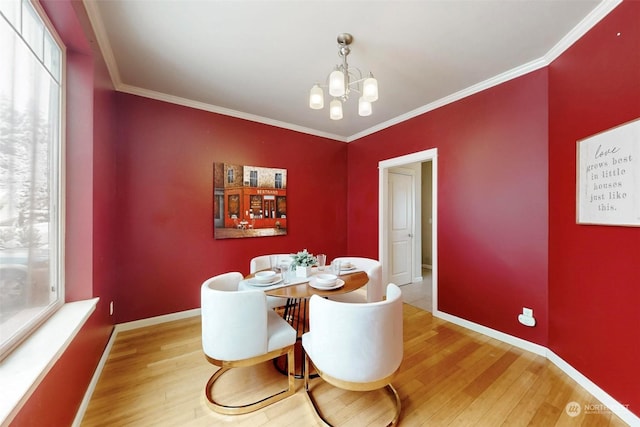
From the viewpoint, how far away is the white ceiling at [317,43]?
5.31ft

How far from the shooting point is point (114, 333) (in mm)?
2445

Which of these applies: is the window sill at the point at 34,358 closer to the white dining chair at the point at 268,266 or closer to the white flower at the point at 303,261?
the white dining chair at the point at 268,266

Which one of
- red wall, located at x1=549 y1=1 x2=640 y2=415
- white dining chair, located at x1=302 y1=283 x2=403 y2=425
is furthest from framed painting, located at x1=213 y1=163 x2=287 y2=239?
A: red wall, located at x1=549 y1=1 x2=640 y2=415

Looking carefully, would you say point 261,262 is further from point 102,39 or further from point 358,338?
point 102,39

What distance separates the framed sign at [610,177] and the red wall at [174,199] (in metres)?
3.00

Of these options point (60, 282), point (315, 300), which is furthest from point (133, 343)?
point (315, 300)

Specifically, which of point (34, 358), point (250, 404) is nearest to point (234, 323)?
point (250, 404)

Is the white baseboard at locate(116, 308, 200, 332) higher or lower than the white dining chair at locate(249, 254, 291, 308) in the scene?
lower

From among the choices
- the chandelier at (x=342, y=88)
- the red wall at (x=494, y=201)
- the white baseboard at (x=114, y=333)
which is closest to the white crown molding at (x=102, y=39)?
the chandelier at (x=342, y=88)

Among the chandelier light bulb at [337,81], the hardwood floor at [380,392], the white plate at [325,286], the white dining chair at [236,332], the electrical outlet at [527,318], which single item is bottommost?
the hardwood floor at [380,392]

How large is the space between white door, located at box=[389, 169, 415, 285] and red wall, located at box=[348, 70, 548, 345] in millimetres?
989

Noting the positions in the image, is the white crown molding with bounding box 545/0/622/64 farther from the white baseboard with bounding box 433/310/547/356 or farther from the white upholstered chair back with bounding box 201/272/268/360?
the white upholstered chair back with bounding box 201/272/268/360

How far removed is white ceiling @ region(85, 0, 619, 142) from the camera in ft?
5.31

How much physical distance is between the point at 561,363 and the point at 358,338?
194cm
